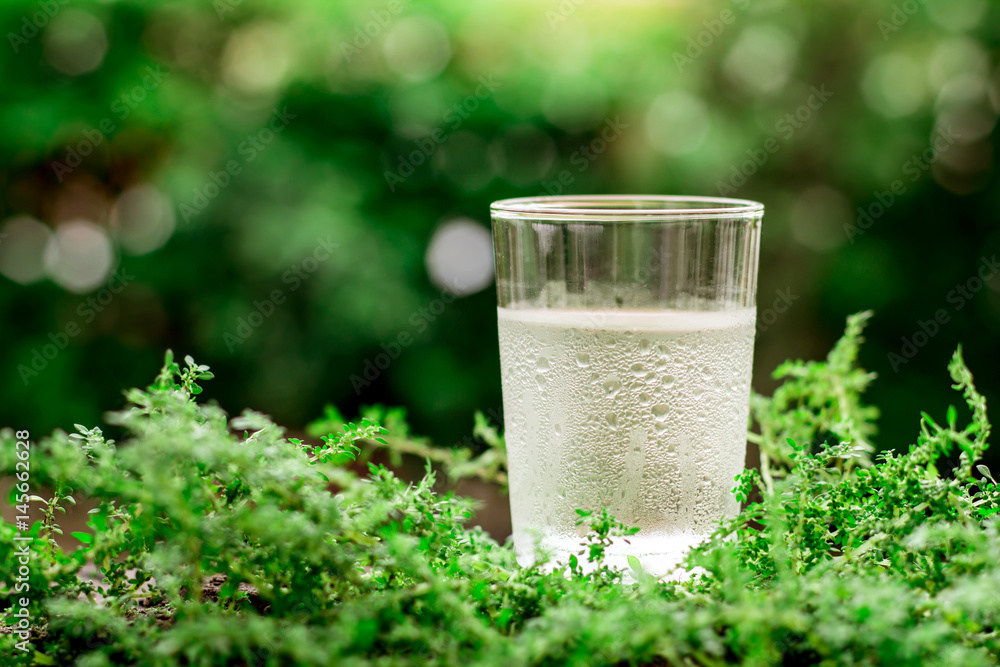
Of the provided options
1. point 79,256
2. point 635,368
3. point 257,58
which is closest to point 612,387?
point 635,368

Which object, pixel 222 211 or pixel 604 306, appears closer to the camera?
pixel 604 306

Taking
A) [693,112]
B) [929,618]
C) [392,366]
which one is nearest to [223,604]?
[929,618]

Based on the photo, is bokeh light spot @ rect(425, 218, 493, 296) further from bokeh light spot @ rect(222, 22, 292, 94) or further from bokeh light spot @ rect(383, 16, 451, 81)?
bokeh light spot @ rect(222, 22, 292, 94)

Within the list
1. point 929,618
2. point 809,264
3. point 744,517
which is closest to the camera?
point 929,618

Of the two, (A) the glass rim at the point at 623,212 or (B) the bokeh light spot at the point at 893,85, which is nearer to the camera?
(A) the glass rim at the point at 623,212

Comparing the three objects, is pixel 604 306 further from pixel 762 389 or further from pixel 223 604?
pixel 762 389

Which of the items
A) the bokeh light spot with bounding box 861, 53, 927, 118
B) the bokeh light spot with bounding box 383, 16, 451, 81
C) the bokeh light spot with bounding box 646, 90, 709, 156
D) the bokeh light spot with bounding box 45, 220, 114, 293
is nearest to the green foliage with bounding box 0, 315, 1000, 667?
the bokeh light spot with bounding box 383, 16, 451, 81

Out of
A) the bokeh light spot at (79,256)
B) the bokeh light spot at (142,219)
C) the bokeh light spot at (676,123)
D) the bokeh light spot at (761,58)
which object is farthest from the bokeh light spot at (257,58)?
the bokeh light spot at (761,58)

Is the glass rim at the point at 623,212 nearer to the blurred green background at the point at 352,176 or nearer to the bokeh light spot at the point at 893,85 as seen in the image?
the blurred green background at the point at 352,176
